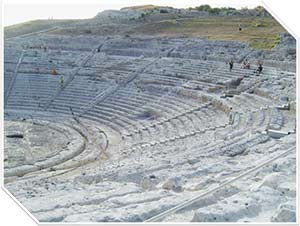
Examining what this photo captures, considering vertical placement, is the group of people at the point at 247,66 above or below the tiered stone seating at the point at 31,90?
above

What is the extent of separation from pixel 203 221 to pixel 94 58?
2037 cm

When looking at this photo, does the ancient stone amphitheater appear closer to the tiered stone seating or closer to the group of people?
the tiered stone seating

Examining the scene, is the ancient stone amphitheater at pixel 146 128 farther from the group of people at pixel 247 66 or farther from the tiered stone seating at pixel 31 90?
the group of people at pixel 247 66

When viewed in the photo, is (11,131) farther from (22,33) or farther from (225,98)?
Result: (22,33)

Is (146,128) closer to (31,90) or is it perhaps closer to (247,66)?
(247,66)

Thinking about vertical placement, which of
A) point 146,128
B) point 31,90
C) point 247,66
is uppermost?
point 247,66

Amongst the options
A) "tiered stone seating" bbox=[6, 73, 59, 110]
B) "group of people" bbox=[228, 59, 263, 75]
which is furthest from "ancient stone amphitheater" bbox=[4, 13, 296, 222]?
"group of people" bbox=[228, 59, 263, 75]

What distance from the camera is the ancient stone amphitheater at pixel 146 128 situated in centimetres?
669

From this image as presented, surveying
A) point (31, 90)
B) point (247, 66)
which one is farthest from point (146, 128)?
point (31, 90)

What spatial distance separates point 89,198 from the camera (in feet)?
24.0

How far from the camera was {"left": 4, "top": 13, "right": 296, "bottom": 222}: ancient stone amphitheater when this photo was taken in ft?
21.9

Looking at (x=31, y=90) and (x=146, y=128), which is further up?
(x=31, y=90)

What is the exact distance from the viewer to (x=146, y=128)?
16844mm

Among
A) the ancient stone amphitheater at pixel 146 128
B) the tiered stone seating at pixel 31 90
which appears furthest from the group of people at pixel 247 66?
the tiered stone seating at pixel 31 90
